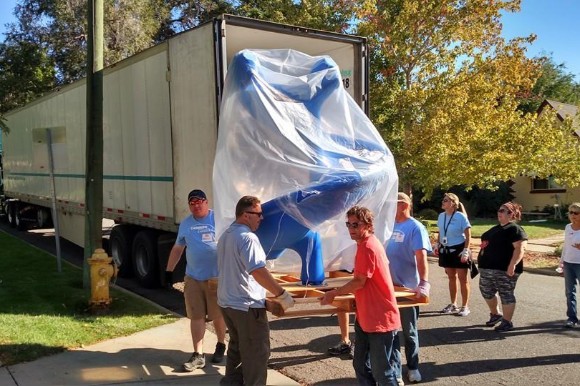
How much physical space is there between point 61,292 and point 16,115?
10481mm

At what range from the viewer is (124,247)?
10.1 metres

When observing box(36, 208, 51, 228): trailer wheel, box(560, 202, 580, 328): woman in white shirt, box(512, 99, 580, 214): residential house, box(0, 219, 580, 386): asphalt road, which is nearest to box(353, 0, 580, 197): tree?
box(0, 219, 580, 386): asphalt road

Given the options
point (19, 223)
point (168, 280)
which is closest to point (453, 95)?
point (168, 280)

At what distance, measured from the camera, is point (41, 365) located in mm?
5441

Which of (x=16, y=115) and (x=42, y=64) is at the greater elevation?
(x=42, y=64)

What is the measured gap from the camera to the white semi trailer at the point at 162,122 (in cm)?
721

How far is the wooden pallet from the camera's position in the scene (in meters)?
4.24

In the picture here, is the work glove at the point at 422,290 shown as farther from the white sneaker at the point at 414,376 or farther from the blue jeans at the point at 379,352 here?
the white sneaker at the point at 414,376

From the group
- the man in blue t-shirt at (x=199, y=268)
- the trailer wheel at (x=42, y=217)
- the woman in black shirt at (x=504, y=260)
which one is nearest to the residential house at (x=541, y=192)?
the woman in black shirt at (x=504, y=260)

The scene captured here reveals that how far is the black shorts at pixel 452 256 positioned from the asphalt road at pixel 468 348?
26.6 inches

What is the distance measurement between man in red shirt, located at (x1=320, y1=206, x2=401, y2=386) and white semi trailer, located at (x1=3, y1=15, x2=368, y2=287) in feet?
11.2

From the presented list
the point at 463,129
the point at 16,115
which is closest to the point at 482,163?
the point at 463,129

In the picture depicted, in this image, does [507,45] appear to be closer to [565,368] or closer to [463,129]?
[463,129]

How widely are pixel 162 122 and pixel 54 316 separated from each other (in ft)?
9.76
